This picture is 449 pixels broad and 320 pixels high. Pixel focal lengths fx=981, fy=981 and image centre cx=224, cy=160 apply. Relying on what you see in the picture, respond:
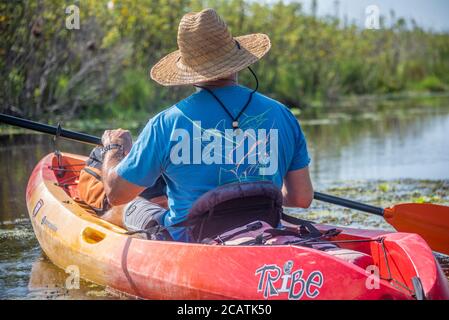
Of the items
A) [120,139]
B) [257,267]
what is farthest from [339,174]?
[257,267]

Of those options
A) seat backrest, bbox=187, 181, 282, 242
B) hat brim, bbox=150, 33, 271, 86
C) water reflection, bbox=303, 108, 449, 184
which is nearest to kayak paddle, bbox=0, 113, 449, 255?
seat backrest, bbox=187, 181, 282, 242

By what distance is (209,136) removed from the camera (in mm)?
4527

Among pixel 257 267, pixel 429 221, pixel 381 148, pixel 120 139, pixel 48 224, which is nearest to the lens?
pixel 257 267

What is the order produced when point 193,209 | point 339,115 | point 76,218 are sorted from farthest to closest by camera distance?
1. point 339,115
2. point 76,218
3. point 193,209

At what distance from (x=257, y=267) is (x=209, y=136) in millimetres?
643

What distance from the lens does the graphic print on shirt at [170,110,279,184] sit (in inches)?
178

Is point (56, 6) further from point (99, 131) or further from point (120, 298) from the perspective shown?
point (120, 298)

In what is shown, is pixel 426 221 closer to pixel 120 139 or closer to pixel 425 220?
pixel 425 220

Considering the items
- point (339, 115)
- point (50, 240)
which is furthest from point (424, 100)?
point (50, 240)

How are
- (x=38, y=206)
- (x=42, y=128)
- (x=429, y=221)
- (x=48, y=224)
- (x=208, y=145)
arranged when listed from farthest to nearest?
(x=42, y=128)
(x=38, y=206)
(x=48, y=224)
(x=429, y=221)
(x=208, y=145)

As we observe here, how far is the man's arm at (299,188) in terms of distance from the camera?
4.88m

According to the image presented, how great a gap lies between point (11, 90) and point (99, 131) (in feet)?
4.40

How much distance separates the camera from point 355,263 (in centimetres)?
441

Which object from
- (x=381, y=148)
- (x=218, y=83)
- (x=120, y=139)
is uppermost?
(x=218, y=83)
